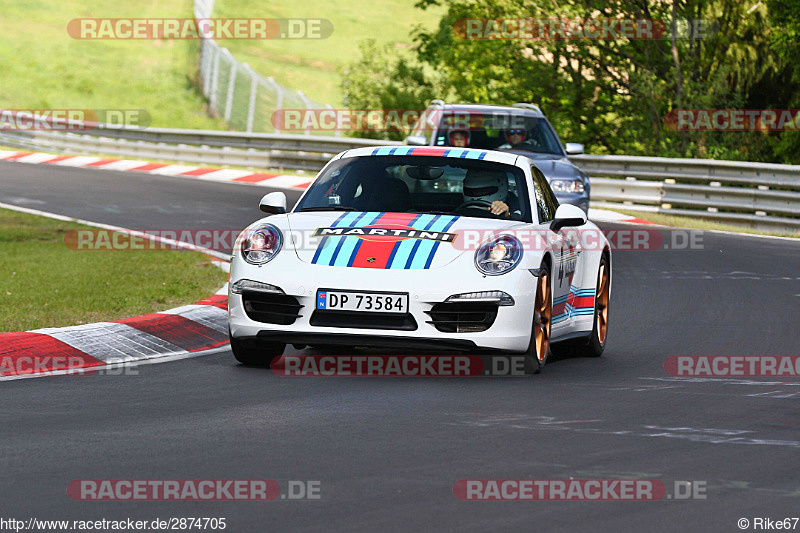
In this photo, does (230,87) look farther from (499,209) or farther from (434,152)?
(499,209)

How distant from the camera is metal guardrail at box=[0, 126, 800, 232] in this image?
21.8 meters

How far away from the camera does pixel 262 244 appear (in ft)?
27.9

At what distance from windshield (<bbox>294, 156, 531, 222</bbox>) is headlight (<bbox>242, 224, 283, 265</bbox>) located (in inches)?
26.2

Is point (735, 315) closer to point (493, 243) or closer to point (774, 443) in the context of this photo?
point (493, 243)

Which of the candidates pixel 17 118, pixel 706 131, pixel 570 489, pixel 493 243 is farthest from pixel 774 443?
pixel 17 118

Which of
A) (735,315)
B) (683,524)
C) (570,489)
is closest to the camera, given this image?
(683,524)

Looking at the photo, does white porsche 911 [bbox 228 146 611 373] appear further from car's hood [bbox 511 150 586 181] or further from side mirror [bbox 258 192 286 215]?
car's hood [bbox 511 150 586 181]

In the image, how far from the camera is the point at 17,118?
112ft

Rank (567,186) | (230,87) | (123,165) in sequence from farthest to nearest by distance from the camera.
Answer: (230,87) < (123,165) < (567,186)

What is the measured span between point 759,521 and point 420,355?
13.8ft

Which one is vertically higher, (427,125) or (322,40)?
(322,40)

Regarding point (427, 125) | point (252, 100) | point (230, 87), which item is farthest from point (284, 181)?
point (230, 87)

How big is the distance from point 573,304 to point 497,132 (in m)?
8.00

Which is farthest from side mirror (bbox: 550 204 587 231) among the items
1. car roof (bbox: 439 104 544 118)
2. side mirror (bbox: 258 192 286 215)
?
car roof (bbox: 439 104 544 118)
